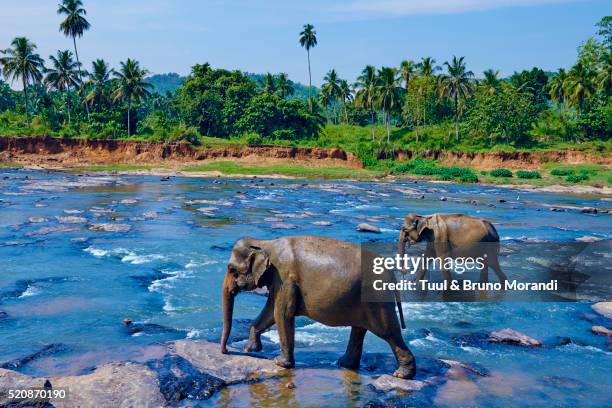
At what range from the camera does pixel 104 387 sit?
751cm

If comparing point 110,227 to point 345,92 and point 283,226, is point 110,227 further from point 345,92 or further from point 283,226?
point 345,92

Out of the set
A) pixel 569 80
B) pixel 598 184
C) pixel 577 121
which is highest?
pixel 569 80

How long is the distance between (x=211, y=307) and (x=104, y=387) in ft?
18.8

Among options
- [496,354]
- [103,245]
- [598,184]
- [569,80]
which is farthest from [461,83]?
[496,354]

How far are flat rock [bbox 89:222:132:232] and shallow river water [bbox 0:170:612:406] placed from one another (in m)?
0.12

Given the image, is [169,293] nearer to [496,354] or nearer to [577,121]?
[496,354]

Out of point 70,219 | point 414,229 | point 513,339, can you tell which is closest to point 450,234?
point 414,229

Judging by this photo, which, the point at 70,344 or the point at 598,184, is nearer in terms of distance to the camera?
the point at 70,344

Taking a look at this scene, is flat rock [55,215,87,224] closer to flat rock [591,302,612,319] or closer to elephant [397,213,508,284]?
elephant [397,213,508,284]

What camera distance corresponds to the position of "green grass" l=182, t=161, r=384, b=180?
61.6m

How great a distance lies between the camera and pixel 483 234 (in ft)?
46.2

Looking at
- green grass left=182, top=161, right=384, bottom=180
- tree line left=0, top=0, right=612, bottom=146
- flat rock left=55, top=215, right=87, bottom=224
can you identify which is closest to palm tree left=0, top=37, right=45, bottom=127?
tree line left=0, top=0, right=612, bottom=146

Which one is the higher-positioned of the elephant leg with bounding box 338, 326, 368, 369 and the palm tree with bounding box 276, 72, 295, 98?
the palm tree with bounding box 276, 72, 295, 98

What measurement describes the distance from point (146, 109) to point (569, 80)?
80245 mm
